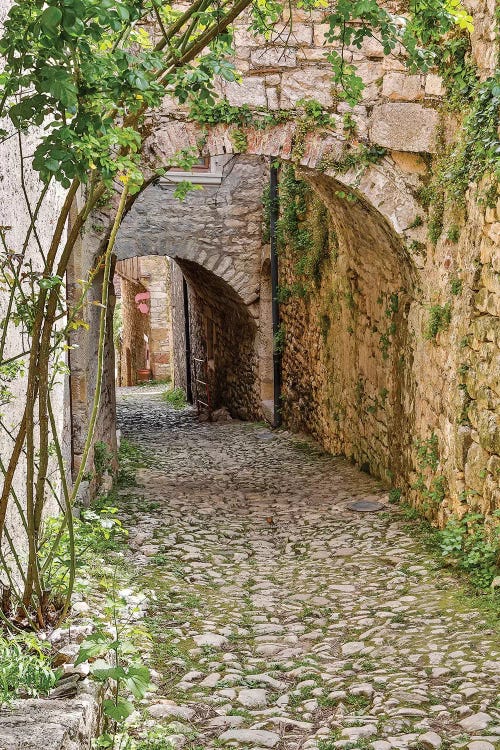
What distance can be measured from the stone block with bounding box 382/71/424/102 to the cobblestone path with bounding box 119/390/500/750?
2.71 metres

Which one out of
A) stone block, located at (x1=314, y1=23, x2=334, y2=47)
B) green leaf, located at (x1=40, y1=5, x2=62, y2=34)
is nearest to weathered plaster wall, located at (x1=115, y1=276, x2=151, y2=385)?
stone block, located at (x1=314, y1=23, x2=334, y2=47)

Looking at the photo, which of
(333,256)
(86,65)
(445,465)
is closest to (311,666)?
(445,465)

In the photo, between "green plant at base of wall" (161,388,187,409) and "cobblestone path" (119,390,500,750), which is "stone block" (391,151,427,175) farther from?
"green plant at base of wall" (161,388,187,409)

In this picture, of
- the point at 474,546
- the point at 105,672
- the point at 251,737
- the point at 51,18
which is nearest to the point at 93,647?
the point at 105,672

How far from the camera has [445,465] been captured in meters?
4.89

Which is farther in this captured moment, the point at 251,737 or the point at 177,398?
the point at 177,398

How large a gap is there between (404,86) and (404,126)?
0.24 m

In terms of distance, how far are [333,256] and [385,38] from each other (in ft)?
17.0

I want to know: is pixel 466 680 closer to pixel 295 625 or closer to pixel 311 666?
pixel 311 666

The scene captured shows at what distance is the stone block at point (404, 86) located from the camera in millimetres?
5125

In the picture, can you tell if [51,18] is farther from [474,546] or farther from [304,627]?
[474,546]

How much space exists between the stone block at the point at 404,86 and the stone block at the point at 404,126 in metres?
0.05

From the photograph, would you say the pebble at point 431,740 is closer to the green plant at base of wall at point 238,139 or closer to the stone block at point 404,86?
the green plant at base of wall at point 238,139

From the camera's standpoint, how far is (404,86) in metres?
5.12
